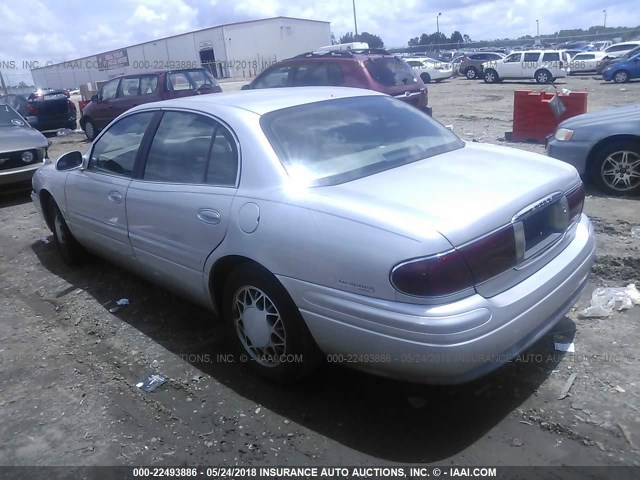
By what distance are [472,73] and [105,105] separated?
27.2 meters

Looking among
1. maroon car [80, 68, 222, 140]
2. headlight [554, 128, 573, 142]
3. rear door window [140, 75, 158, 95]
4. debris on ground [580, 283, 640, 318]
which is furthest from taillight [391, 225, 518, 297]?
rear door window [140, 75, 158, 95]

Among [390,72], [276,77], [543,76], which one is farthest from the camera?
[543,76]

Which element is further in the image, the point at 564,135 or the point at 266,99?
the point at 564,135

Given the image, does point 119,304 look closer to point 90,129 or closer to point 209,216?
point 209,216

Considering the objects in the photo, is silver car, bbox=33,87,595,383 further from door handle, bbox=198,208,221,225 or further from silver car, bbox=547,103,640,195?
silver car, bbox=547,103,640,195

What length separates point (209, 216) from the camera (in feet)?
10.6

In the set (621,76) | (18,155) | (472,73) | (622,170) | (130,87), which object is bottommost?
(622,170)

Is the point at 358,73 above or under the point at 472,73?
above

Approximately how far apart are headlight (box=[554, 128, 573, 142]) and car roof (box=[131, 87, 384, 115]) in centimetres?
353

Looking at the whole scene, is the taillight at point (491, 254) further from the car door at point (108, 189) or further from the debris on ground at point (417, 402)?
the car door at point (108, 189)

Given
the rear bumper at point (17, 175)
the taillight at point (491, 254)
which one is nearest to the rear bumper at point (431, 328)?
the taillight at point (491, 254)

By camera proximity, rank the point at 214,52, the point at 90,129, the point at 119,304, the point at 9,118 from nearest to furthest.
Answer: the point at 119,304, the point at 9,118, the point at 90,129, the point at 214,52

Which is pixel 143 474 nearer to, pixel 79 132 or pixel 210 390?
pixel 210 390

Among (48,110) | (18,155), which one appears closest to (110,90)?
(48,110)
